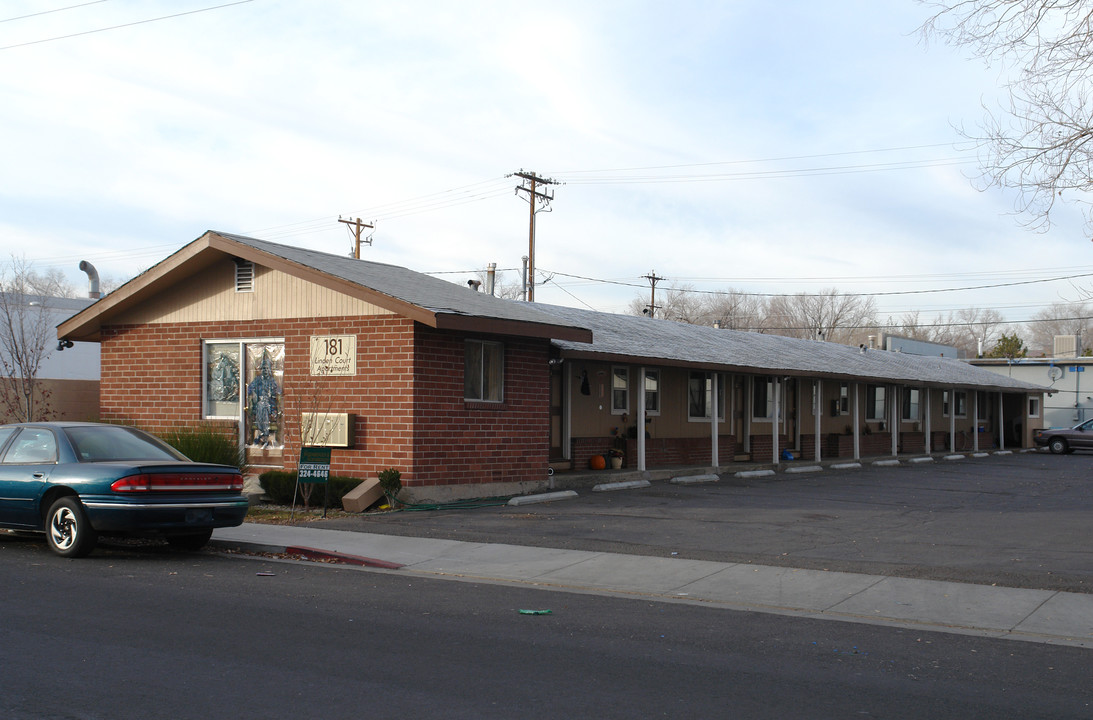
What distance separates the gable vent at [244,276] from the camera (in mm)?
18141

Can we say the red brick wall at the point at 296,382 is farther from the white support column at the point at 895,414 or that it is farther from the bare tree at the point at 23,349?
the white support column at the point at 895,414

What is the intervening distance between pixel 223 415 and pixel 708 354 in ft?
39.1

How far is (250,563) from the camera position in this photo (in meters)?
11.5

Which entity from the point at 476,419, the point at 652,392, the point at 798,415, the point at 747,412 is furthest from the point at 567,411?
the point at 798,415

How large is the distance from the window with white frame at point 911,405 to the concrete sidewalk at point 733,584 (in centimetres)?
2950

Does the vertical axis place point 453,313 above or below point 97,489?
above

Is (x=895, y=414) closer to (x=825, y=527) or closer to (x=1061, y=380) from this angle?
(x=825, y=527)

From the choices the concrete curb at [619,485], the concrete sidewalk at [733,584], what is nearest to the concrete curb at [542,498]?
the concrete curb at [619,485]

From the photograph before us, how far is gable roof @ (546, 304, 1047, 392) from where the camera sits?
2161 cm

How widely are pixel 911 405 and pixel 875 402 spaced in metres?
4.17

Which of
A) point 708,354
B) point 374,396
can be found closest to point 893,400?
point 708,354

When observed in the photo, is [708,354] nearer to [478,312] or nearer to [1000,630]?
[478,312]

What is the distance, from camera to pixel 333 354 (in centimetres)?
1712

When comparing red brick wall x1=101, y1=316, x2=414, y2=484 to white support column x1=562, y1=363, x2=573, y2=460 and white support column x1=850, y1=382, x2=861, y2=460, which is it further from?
white support column x1=850, y1=382, x2=861, y2=460
